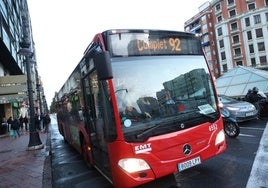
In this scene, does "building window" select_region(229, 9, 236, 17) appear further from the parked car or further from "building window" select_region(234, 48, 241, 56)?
the parked car

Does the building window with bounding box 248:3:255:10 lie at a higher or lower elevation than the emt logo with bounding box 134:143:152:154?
higher

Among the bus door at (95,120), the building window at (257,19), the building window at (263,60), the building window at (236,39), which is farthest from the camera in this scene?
the building window at (236,39)

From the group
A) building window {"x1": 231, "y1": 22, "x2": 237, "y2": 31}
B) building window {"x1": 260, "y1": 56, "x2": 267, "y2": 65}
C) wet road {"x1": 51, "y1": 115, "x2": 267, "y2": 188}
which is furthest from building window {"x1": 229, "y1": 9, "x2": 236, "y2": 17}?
wet road {"x1": 51, "y1": 115, "x2": 267, "y2": 188}

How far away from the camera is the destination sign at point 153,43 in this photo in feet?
15.3

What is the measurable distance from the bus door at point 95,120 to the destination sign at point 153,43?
0.75 metres

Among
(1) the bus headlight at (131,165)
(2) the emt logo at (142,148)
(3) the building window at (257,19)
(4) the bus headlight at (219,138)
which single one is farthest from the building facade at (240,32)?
(1) the bus headlight at (131,165)

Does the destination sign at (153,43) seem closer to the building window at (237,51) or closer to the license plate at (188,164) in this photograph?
the license plate at (188,164)

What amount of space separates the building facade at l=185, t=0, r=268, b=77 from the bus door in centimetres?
5918

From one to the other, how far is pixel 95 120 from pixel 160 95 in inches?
57.2

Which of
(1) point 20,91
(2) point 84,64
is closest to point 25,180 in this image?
(2) point 84,64

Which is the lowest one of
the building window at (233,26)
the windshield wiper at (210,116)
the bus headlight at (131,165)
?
the bus headlight at (131,165)

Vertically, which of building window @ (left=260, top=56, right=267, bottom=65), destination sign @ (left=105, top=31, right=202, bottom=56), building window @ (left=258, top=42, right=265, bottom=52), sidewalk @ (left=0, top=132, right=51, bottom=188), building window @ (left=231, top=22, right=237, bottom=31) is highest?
building window @ (left=231, top=22, right=237, bottom=31)

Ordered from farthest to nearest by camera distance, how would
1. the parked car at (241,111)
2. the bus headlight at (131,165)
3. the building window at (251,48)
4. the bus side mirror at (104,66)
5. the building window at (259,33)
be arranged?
the building window at (251,48) → the building window at (259,33) → the parked car at (241,111) → the bus headlight at (131,165) → the bus side mirror at (104,66)

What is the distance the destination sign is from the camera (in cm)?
465
